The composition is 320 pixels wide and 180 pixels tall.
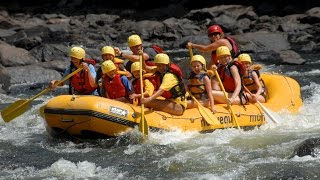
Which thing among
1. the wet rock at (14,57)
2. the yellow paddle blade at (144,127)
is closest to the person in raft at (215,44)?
the yellow paddle blade at (144,127)

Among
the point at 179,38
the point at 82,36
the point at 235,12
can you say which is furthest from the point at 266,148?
the point at 235,12

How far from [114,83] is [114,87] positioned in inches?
2.5

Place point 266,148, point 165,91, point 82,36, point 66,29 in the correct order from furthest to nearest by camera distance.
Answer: point 66,29 < point 82,36 < point 165,91 < point 266,148

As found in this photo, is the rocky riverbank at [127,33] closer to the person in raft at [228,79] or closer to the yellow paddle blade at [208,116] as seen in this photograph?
the person in raft at [228,79]

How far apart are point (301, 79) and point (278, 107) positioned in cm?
489

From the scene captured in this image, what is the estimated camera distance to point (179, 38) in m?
23.1

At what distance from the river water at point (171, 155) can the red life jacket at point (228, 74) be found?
2.76 ft

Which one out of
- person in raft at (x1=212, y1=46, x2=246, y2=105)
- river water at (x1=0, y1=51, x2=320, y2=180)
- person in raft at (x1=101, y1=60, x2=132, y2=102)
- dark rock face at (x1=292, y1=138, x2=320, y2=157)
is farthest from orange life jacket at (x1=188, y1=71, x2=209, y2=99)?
dark rock face at (x1=292, y1=138, x2=320, y2=157)

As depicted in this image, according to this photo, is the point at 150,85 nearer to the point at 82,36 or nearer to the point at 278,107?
the point at 278,107

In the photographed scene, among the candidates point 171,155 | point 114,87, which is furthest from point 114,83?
point 171,155

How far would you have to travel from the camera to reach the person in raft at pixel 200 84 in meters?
8.86

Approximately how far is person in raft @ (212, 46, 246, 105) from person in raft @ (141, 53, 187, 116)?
30.6 inches

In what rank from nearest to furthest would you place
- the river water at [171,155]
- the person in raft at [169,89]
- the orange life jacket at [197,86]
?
the river water at [171,155] < the person in raft at [169,89] < the orange life jacket at [197,86]

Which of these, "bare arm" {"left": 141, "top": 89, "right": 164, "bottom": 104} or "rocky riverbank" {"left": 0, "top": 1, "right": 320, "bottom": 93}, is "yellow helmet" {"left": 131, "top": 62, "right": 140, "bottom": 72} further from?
"rocky riverbank" {"left": 0, "top": 1, "right": 320, "bottom": 93}
